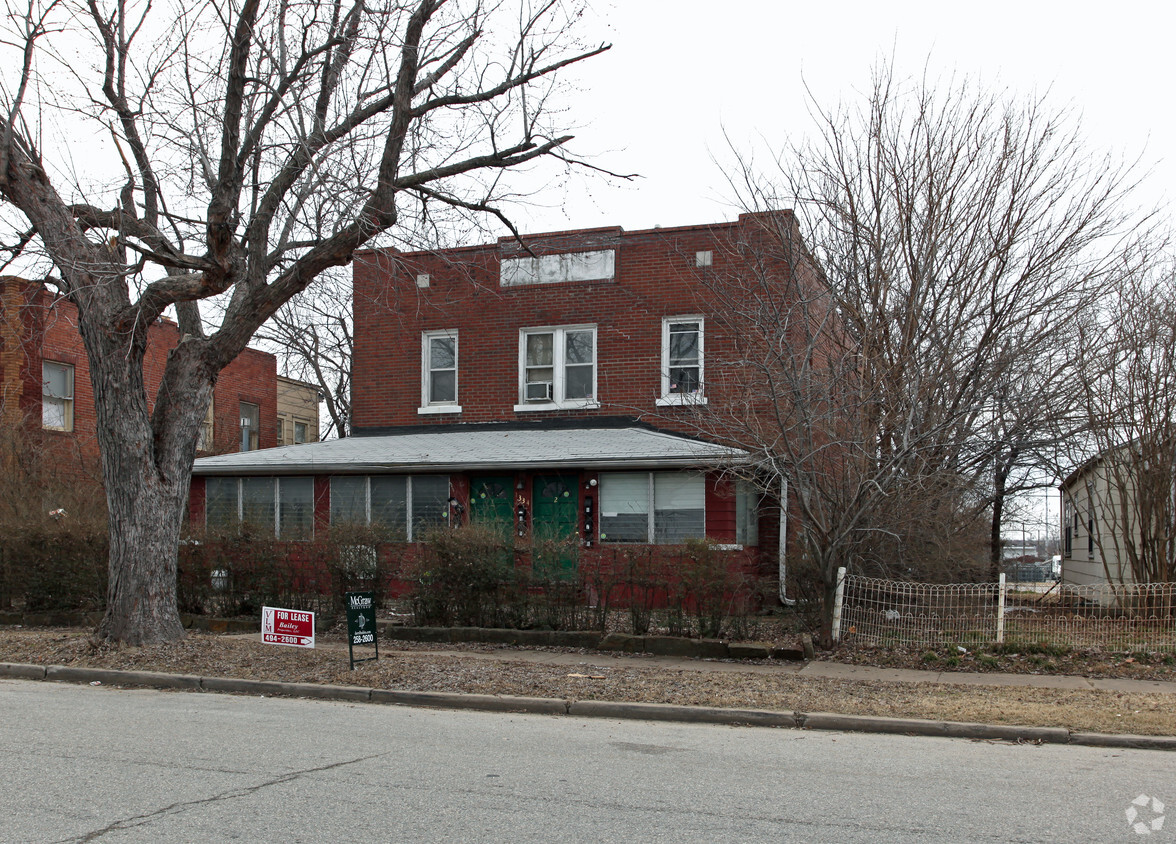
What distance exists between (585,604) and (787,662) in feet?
9.58

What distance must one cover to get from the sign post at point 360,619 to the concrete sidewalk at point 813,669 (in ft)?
3.17

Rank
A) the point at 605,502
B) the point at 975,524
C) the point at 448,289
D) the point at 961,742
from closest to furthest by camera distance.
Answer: the point at 961,742, the point at 975,524, the point at 605,502, the point at 448,289

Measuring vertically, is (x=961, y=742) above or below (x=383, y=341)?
below

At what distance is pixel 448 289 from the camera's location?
20.7 meters

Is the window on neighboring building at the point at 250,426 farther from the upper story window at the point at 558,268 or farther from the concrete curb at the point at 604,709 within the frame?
the concrete curb at the point at 604,709

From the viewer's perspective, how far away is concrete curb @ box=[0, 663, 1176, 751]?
28.3 feet

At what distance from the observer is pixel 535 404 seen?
2003cm

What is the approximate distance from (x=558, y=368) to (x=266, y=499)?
6157 mm

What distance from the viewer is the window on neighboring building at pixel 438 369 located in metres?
20.8

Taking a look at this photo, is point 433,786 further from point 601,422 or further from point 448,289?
point 448,289

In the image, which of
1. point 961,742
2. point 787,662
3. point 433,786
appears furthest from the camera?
point 787,662

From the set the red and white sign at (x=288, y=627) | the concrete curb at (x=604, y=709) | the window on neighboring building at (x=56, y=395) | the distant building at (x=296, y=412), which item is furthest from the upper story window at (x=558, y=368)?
the distant building at (x=296, y=412)

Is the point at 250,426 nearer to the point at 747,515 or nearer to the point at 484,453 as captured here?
the point at 484,453

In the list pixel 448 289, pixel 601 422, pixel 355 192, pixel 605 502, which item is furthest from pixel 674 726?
pixel 448 289
